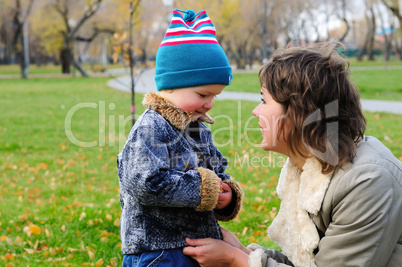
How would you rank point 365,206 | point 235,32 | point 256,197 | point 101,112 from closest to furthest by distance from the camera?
point 365,206
point 256,197
point 101,112
point 235,32

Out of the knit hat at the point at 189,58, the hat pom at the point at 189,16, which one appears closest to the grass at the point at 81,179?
the knit hat at the point at 189,58

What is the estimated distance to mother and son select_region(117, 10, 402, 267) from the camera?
173 centimetres

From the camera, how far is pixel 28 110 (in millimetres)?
12852

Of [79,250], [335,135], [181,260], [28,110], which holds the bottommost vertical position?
[28,110]

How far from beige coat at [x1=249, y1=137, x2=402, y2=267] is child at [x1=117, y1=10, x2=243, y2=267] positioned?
42 cm

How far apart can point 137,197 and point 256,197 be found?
291 cm

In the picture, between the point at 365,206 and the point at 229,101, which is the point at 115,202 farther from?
the point at 229,101

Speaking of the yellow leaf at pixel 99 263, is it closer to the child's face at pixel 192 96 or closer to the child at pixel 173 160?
the child at pixel 173 160

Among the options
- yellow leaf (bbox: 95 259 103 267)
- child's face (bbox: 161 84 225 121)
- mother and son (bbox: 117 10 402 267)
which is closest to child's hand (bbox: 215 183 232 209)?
mother and son (bbox: 117 10 402 267)

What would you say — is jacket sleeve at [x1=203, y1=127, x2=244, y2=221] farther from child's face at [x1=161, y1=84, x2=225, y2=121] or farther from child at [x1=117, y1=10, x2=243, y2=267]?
child's face at [x1=161, y1=84, x2=225, y2=121]

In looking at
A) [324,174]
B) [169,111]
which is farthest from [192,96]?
[324,174]

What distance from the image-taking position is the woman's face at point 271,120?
2021 millimetres

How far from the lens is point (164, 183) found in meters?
1.87

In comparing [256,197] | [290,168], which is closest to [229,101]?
[256,197]
